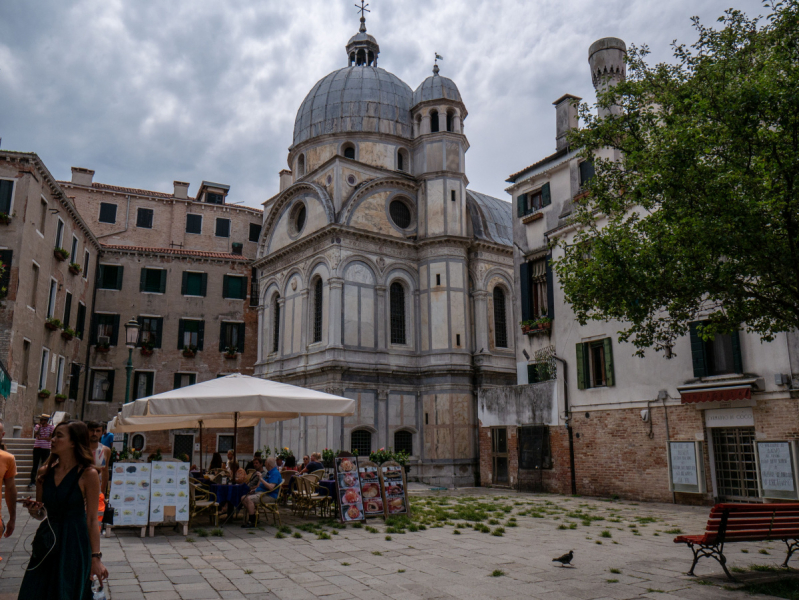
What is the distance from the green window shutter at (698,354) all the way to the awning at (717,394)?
0.46 m

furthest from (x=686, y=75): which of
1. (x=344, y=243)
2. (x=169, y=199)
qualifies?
(x=169, y=199)

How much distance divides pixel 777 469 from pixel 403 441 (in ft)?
56.7

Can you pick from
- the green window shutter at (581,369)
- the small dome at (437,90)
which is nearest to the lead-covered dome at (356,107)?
the small dome at (437,90)

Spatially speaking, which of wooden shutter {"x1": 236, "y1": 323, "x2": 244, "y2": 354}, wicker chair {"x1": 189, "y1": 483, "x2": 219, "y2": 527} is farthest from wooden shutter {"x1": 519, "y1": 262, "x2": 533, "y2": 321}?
wooden shutter {"x1": 236, "y1": 323, "x2": 244, "y2": 354}

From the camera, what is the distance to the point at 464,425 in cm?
2961

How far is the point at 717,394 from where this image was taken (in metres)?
15.9

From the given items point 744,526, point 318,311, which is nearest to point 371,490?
point 744,526

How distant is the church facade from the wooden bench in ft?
68.0

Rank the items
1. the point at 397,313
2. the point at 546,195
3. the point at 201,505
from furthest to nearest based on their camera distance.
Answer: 1. the point at 397,313
2. the point at 546,195
3. the point at 201,505

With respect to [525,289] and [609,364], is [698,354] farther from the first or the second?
[525,289]

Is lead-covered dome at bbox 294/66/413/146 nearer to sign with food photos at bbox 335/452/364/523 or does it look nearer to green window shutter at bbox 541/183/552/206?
green window shutter at bbox 541/183/552/206

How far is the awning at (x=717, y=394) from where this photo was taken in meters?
15.4

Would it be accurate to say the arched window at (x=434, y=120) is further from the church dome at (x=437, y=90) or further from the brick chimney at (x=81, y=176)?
the brick chimney at (x=81, y=176)

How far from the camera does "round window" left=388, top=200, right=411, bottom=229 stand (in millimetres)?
32188
